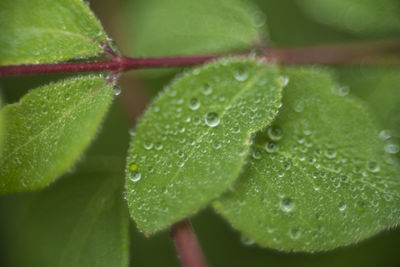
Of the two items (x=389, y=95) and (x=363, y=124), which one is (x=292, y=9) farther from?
(x=363, y=124)

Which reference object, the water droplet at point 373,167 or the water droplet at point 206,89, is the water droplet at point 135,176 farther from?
the water droplet at point 373,167

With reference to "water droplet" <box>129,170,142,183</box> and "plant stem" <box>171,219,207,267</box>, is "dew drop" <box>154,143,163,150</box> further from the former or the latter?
"plant stem" <box>171,219,207,267</box>

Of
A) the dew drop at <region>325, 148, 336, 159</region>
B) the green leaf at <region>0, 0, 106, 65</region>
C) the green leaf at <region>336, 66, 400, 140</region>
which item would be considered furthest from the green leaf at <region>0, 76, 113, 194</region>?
the green leaf at <region>336, 66, 400, 140</region>

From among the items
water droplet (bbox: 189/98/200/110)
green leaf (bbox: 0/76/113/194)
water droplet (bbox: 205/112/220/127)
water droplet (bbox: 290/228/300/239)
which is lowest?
water droplet (bbox: 290/228/300/239)

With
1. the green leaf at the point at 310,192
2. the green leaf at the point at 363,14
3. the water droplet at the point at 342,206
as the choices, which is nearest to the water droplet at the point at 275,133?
the green leaf at the point at 310,192

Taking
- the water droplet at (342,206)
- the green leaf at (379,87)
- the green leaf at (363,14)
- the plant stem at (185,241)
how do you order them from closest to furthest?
the water droplet at (342,206) < the plant stem at (185,241) < the green leaf at (379,87) < the green leaf at (363,14)

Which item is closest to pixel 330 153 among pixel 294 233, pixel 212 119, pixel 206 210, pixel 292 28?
pixel 294 233

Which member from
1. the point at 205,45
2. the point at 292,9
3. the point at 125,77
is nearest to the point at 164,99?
the point at 205,45
